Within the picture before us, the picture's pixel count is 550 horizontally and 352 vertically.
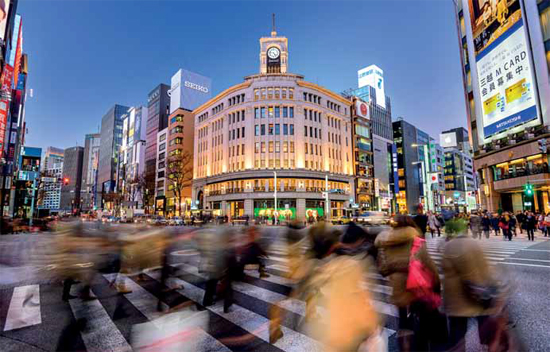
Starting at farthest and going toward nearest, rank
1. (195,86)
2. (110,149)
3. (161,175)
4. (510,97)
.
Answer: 1. (110,149)
2. (195,86)
3. (161,175)
4. (510,97)

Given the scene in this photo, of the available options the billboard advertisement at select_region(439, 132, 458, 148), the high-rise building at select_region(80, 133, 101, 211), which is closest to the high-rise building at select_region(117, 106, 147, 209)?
the high-rise building at select_region(80, 133, 101, 211)

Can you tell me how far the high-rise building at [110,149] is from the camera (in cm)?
12950

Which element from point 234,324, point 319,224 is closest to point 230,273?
point 234,324

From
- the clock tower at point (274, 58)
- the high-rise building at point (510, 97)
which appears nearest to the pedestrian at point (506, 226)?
the high-rise building at point (510, 97)

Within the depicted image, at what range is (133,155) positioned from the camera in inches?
4094

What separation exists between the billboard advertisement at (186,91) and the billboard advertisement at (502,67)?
67.7 meters

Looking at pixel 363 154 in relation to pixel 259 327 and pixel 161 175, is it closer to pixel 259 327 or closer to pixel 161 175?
pixel 161 175

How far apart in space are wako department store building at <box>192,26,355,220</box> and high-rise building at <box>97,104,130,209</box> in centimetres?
9005

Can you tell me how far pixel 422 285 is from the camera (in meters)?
3.37

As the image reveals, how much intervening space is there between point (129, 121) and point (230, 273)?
130 meters

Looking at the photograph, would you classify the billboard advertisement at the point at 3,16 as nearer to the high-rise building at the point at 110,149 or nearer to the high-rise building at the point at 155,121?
the high-rise building at the point at 155,121

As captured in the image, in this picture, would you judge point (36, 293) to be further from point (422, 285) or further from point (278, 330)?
point (422, 285)

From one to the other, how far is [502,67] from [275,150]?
34.0 meters

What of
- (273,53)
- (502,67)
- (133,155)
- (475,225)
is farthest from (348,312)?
(133,155)
